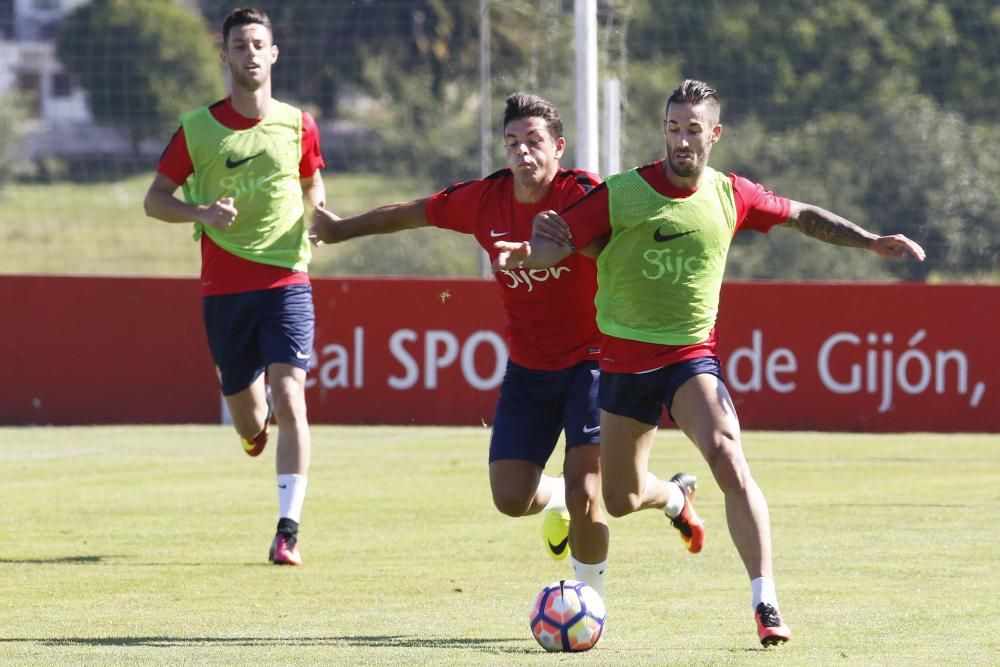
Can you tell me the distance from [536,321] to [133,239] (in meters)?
35.3

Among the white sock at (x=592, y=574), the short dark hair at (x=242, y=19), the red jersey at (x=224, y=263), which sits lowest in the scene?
the white sock at (x=592, y=574)

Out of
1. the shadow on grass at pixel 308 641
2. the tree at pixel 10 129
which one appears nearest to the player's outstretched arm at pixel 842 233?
the shadow on grass at pixel 308 641

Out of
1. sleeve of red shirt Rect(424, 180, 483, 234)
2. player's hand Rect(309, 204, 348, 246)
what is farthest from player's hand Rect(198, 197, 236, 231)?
sleeve of red shirt Rect(424, 180, 483, 234)

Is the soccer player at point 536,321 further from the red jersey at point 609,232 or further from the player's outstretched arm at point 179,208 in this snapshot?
the player's outstretched arm at point 179,208

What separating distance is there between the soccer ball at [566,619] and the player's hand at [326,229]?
69.1 inches

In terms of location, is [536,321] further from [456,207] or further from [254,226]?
[254,226]

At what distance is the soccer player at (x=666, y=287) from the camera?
6.75 meters

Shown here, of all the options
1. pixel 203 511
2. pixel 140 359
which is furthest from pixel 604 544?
pixel 140 359

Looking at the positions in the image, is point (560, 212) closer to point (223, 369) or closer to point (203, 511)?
point (223, 369)

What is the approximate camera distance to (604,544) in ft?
23.8

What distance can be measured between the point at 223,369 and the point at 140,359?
26.2ft

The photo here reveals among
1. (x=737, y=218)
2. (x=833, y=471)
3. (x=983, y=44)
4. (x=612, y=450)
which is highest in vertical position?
(x=983, y=44)

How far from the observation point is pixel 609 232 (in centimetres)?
689

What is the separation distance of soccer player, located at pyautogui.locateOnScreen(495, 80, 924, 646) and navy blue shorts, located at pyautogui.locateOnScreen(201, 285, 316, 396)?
8.83ft
